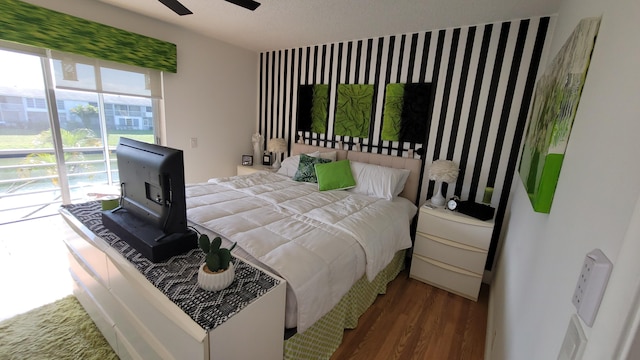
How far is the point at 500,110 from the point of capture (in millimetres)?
2369

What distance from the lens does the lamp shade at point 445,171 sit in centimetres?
238

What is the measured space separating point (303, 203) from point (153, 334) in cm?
133

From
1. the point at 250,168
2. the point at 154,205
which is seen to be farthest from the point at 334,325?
the point at 250,168

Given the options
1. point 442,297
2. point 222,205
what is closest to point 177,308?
point 222,205

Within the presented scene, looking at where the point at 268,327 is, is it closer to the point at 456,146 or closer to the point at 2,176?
the point at 456,146

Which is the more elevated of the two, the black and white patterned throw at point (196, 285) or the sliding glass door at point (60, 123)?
the sliding glass door at point (60, 123)

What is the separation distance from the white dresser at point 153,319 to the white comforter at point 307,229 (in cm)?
19

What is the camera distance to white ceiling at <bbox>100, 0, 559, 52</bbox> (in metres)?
2.07

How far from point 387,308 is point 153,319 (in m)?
1.65

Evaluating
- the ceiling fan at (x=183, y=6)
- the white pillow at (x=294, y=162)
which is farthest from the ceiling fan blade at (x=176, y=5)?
the white pillow at (x=294, y=162)

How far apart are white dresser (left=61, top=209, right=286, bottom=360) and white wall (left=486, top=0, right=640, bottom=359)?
2.99ft

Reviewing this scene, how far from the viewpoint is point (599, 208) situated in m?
0.57

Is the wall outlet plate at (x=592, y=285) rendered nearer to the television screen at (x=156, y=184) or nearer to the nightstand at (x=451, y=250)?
the television screen at (x=156, y=184)

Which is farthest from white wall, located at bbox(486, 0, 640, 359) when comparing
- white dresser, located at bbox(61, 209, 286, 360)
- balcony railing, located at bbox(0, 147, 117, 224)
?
balcony railing, located at bbox(0, 147, 117, 224)
